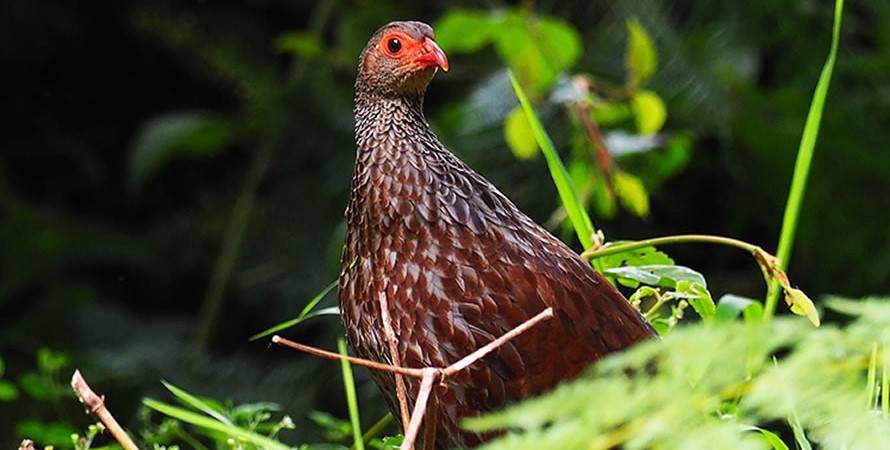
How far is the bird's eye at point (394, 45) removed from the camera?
1.62 meters

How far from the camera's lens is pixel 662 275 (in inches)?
51.3

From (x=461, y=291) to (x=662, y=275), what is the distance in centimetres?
21

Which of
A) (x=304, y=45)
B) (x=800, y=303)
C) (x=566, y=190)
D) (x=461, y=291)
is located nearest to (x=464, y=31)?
(x=304, y=45)

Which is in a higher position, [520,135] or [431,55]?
[431,55]

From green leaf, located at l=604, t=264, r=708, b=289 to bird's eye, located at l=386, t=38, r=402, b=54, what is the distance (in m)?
0.46

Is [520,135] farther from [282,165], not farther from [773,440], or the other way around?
[282,165]

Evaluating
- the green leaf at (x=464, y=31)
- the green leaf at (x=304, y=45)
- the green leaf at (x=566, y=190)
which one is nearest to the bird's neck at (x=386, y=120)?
the green leaf at (x=566, y=190)

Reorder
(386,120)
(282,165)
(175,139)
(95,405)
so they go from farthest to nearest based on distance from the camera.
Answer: (282,165)
(175,139)
(386,120)
(95,405)

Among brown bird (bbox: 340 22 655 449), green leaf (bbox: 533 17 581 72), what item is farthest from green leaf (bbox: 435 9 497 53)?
brown bird (bbox: 340 22 655 449)

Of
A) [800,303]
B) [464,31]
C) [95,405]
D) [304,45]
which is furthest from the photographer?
[304,45]

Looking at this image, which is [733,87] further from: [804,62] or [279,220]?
[279,220]

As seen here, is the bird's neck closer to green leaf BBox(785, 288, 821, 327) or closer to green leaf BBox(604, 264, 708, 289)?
green leaf BBox(604, 264, 708, 289)

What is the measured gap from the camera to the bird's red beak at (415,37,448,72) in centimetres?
160

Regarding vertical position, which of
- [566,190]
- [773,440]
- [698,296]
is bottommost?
[773,440]
